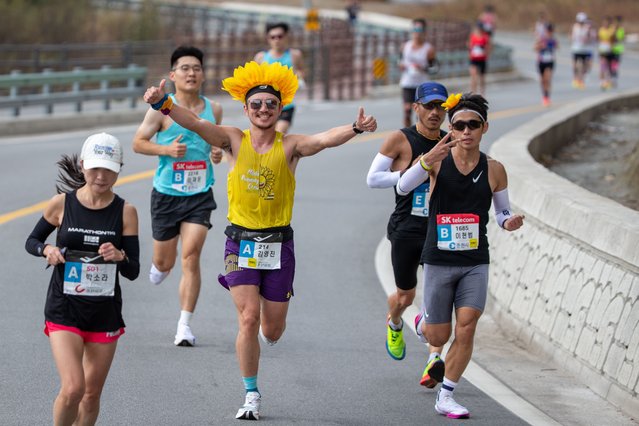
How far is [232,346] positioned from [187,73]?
2.02 m

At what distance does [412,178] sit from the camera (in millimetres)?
8172

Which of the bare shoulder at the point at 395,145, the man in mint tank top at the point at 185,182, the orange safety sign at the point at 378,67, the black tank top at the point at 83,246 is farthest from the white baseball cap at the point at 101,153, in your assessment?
the orange safety sign at the point at 378,67

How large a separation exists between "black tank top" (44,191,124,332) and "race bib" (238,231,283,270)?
1.30 metres

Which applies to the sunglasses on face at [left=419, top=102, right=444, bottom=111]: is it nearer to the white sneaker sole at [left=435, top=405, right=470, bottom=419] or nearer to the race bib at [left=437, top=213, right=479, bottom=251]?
the race bib at [left=437, top=213, right=479, bottom=251]

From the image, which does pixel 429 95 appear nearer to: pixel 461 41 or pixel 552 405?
pixel 552 405

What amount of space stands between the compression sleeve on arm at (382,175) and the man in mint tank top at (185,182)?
165 centimetres

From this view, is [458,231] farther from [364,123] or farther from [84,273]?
[84,273]

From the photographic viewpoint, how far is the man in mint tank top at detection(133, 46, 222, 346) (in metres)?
10.2

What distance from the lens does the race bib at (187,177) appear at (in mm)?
10320

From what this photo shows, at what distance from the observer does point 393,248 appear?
9.50m

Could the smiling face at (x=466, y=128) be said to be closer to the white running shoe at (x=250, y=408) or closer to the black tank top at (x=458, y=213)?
the black tank top at (x=458, y=213)

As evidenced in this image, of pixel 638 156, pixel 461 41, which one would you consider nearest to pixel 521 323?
pixel 638 156

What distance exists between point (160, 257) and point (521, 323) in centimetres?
281

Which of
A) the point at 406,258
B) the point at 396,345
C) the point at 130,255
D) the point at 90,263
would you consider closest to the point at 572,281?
the point at 406,258
